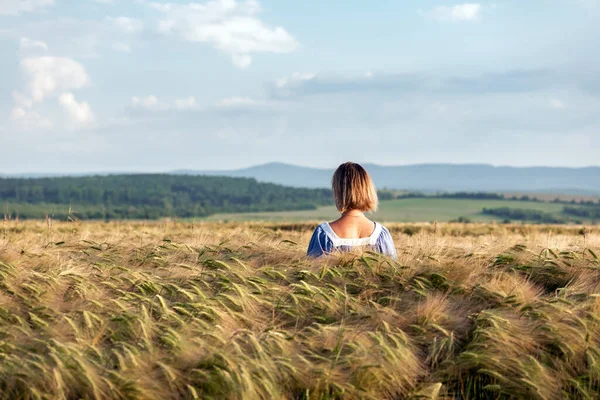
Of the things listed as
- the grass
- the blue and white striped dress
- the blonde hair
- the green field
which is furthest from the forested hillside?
the grass

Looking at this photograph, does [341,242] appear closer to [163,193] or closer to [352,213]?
[352,213]

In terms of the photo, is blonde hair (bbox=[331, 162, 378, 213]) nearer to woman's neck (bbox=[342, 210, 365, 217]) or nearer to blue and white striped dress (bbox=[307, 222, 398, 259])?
woman's neck (bbox=[342, 210, 365, 217])

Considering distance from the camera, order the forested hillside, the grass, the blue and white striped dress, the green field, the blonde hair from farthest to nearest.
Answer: the forested hillside < the green field < the blue and white striped dress < the blonde hair < the grass

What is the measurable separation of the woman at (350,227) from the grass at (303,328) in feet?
1.11

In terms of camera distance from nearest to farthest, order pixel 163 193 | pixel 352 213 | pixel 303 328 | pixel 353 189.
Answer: pixel 303 328 → pixel 353 189 → pixel 352 213 → pixel 163 193

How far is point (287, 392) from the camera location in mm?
5461

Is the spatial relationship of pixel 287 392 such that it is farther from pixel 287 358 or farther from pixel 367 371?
pixel 367 371

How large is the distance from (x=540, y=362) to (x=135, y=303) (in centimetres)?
402

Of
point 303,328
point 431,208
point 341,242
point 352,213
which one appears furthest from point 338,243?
point 431,208

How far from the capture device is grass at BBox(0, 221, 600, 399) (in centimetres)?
546

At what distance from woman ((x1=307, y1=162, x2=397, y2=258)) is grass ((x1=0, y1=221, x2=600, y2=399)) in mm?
338

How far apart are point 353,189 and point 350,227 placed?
20.6 inches

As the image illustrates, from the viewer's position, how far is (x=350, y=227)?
28.1ft

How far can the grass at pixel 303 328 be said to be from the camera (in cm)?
546
